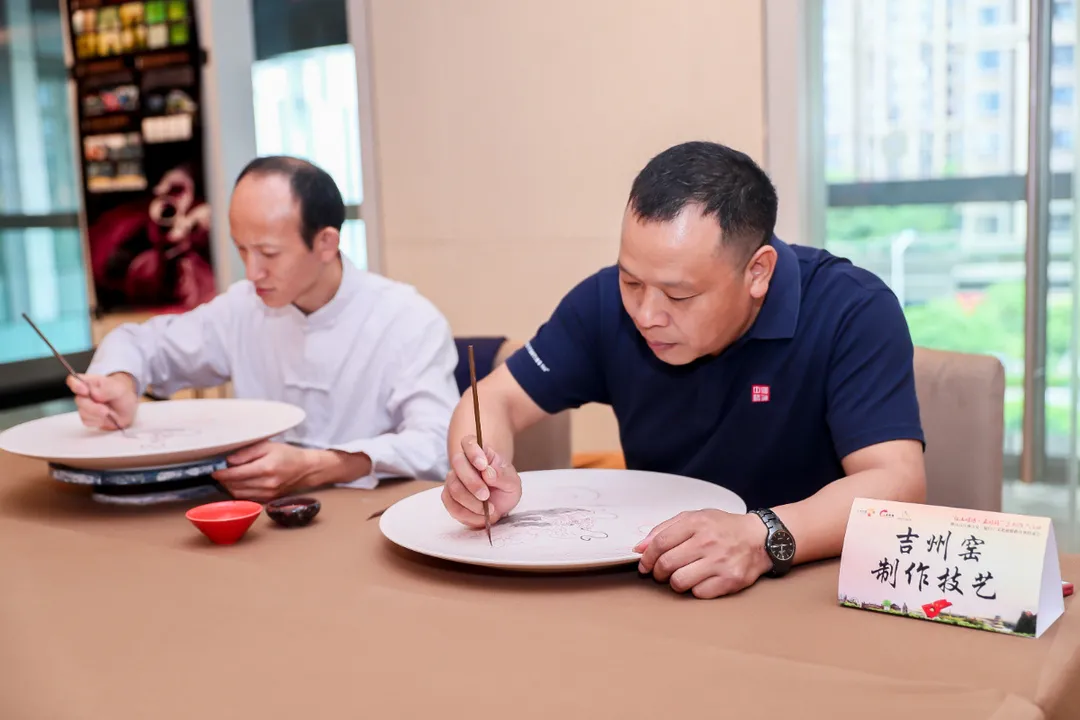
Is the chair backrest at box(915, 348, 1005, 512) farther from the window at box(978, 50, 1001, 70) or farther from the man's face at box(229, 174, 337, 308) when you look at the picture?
the window at box(978, 50, 1001, 70)

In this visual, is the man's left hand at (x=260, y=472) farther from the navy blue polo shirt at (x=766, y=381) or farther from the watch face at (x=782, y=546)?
the watch face at (x=782, y=546)

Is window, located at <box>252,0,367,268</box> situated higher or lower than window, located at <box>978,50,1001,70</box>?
higher

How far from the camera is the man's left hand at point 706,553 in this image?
104 cm

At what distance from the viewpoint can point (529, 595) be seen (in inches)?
42.2

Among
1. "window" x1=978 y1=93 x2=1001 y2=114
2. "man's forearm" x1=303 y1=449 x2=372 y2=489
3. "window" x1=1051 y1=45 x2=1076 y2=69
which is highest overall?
"window" x1=1051 y1=45 x2=1076 y2=69

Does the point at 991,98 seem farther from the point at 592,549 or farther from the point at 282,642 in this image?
the point at 282,642

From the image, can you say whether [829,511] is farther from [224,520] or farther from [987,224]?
[987,224]

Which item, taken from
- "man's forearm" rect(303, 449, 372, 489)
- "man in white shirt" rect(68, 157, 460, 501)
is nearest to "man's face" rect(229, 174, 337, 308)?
"man in white shirt" rect(68, 157, 460, 501)

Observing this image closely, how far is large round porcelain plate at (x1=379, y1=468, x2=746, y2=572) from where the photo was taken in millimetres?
1105

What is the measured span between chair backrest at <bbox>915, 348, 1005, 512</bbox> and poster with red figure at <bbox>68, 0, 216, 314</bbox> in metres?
3.24

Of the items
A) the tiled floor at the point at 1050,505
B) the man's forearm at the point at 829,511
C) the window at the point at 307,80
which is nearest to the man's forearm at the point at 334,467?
the man's forearm at the point at 829,511

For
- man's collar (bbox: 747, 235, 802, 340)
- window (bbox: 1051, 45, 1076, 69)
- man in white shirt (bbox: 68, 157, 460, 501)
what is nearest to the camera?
man's collar (bbox: 747, 235, 802, 340)

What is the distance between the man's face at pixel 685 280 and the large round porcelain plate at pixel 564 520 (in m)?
0.20

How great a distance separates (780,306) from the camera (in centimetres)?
150
